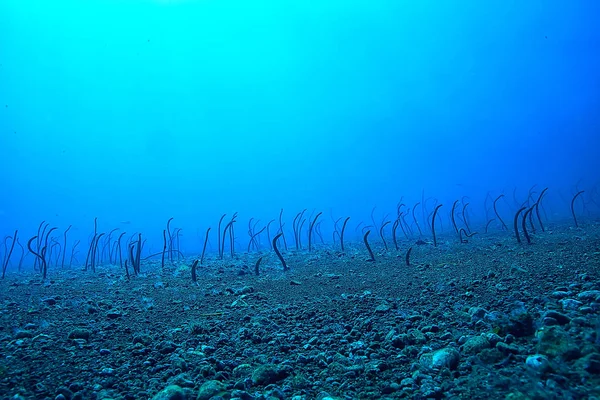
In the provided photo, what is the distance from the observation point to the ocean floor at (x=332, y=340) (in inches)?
86.7

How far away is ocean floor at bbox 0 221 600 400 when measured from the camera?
220 centimetres

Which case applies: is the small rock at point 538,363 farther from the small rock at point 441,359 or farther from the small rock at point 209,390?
the small rock at point 209,390

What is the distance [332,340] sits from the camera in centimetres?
325

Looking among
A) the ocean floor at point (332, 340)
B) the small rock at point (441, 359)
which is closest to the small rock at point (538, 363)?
the ocean floor at point (332, 340)

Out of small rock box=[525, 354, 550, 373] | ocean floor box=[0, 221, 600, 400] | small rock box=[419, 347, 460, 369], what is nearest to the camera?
small rock box=[525, 354, 550, 373]

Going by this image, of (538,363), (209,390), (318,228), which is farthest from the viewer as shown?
(318,228)

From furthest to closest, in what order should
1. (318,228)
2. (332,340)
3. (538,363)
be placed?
1. (318,228)
2. (332,340)
3. (538,363)

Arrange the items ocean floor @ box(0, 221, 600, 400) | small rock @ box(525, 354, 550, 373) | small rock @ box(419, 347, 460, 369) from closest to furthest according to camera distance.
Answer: small rock @ box(525, 354, 550, 373), ocean floor @ box(0, 221, 600, 400), small rock @ box(419, 347, 460, 369)

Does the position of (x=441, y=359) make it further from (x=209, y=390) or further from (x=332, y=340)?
(x=209, y=390)

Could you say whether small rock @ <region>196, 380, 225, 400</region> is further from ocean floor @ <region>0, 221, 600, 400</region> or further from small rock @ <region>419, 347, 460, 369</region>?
small rock @ <region>419, 347, 460, 369</region>

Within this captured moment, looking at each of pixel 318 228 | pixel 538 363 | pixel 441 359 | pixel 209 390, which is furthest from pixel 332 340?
pixel 318 228

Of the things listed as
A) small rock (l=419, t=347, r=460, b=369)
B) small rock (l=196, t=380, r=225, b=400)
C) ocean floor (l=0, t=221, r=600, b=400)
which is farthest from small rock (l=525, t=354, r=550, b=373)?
small rock (l=196, t=380, r=225, b=400)

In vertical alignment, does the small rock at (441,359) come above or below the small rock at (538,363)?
below

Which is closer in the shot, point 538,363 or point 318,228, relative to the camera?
point 538,363
